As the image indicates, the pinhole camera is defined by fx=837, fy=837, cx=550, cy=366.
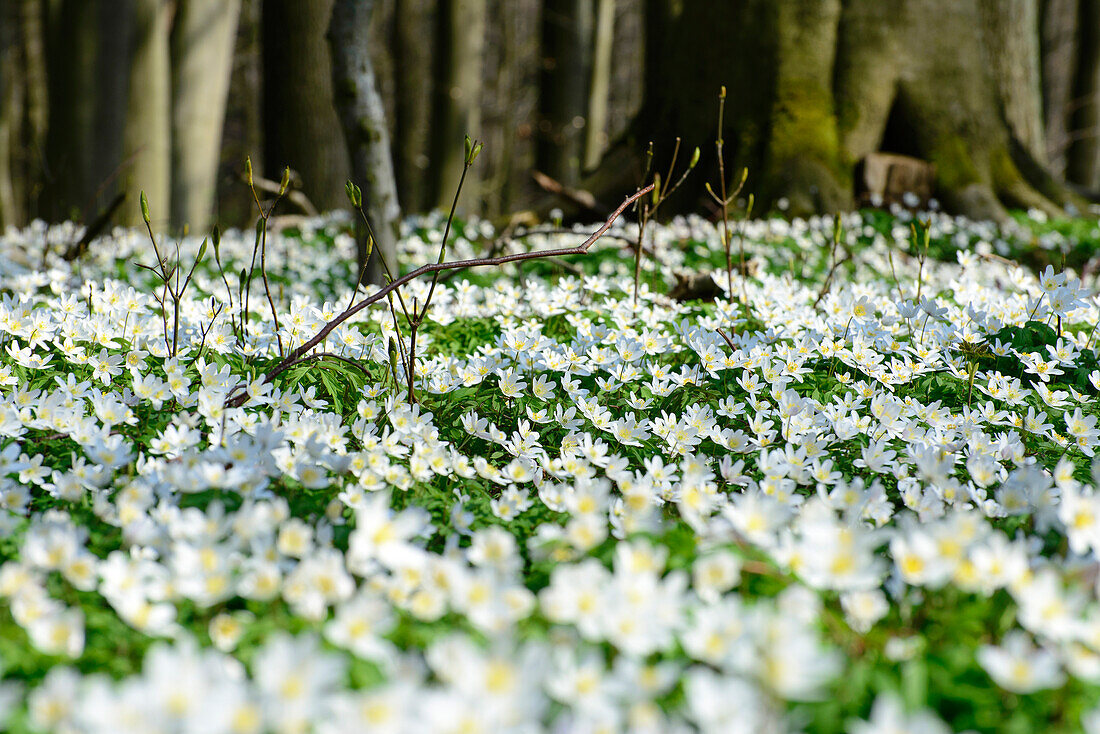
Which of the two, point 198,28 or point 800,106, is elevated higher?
point 198,28

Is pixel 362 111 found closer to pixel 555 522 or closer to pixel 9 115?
pixel 555 522

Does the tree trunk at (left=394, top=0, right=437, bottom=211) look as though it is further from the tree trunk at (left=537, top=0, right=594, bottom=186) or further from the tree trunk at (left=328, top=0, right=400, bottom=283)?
the tree trunk at (left=328, top=0, right=400, bottom=283)

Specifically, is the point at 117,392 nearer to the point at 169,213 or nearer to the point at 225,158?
the point at 169,213

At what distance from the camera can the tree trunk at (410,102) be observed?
11.5 meters

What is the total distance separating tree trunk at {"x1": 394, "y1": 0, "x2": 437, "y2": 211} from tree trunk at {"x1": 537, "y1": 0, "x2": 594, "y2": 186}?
1.73 meters

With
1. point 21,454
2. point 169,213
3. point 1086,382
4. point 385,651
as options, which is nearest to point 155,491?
point 21,454

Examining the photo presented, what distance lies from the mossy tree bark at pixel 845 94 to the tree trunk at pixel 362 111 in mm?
3438

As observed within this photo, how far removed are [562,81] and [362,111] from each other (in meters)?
8.73

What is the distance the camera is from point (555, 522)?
6.19 feet

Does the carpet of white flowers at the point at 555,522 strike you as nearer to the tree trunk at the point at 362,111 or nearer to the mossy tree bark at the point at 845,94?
the tree trunk at the point at 362,111

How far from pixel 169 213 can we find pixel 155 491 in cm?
827

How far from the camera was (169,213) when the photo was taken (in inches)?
361

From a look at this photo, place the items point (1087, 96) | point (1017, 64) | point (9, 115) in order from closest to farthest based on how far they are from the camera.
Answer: point (1017, 64)
point (9, 115)
point (1087, 96)

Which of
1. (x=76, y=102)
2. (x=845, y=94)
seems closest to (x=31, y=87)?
(x=76, y=102)
